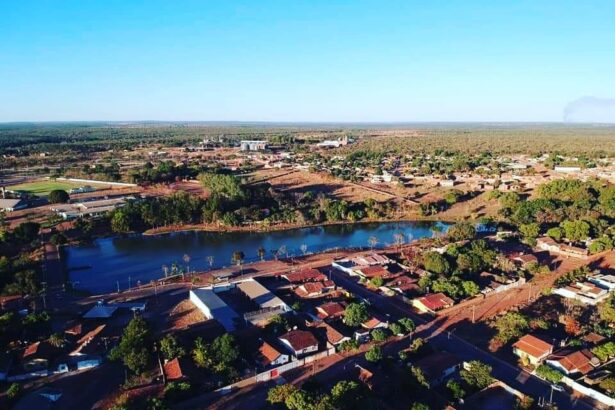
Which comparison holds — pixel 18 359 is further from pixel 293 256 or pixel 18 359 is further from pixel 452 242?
pixel 452 242

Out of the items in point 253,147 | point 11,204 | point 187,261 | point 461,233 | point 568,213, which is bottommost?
point 187,261

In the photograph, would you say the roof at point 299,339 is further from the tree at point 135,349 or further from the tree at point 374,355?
the tree at point 135,349

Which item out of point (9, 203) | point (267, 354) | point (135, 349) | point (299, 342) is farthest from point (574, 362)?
point (9, 203)

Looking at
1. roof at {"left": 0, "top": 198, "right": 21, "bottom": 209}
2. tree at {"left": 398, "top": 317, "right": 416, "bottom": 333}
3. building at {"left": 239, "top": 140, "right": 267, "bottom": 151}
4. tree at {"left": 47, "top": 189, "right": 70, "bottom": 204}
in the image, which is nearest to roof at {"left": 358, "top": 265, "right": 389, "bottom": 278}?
tree at {"left": 398, "top": 317, "right": 416, "bottom": 333}

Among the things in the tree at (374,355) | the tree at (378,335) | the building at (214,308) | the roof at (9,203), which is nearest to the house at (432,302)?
the tree at (378,335)

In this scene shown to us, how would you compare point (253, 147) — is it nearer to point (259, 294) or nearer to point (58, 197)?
point (58, 197)

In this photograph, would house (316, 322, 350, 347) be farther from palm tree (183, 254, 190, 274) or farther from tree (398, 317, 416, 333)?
palm tree (183, 254, 190, 274)
